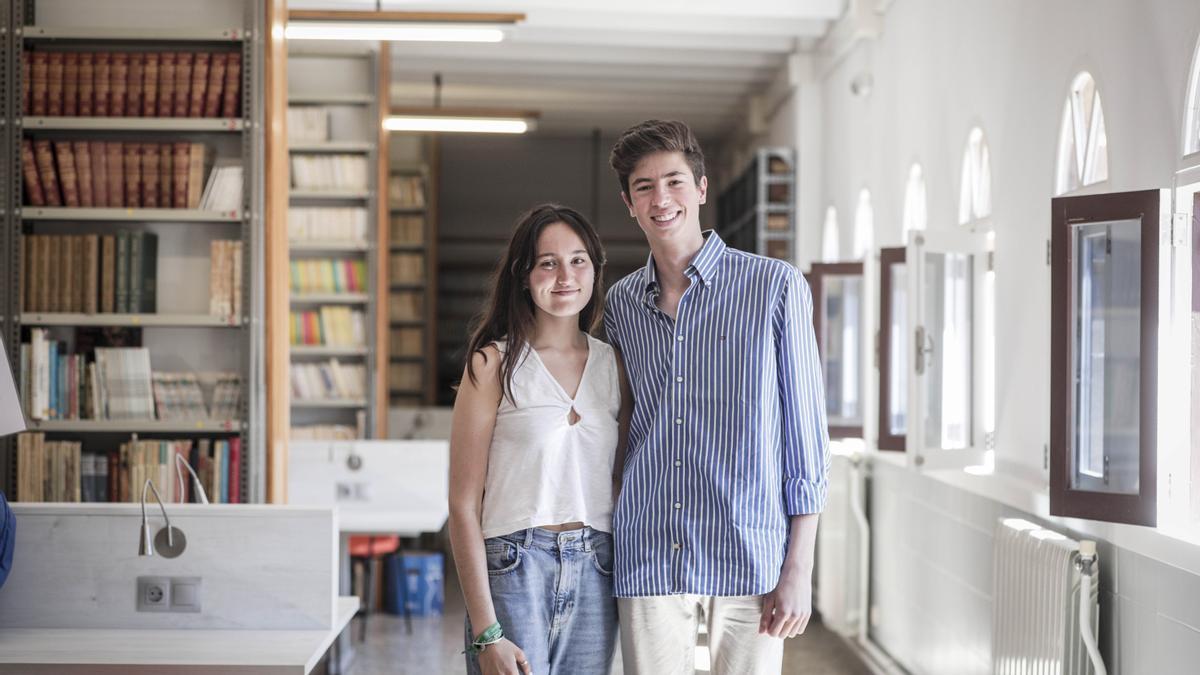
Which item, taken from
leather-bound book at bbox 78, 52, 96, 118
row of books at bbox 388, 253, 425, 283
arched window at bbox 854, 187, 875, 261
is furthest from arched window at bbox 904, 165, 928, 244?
row of books at bbox 388, 253, 425, 283

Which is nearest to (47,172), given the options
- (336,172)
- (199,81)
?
(199,81)

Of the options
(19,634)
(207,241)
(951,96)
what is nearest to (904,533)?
(951,96)

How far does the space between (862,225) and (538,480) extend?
6146 mm

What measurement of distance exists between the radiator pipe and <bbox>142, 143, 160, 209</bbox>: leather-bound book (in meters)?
3.32

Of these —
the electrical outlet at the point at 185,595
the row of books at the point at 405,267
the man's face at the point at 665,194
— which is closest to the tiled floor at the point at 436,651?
the electrical outlet at the point at 185,595

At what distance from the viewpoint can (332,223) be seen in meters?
8.42

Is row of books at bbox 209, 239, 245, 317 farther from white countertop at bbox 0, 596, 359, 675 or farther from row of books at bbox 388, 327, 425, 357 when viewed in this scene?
row of books at bbox 388, 327, 425, 357

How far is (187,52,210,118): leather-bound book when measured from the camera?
4.36m

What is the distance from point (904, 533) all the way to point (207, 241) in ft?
12.6

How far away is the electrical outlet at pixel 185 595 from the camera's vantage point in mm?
3533

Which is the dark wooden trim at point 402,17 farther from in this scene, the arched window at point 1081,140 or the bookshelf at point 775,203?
the bookshelf at point 775,203

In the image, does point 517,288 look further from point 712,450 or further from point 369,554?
point 369,554

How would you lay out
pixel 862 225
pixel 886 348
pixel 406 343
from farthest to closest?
pixel 406 343, pixel 862 225, pixel 886 348

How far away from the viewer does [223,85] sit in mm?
4387
